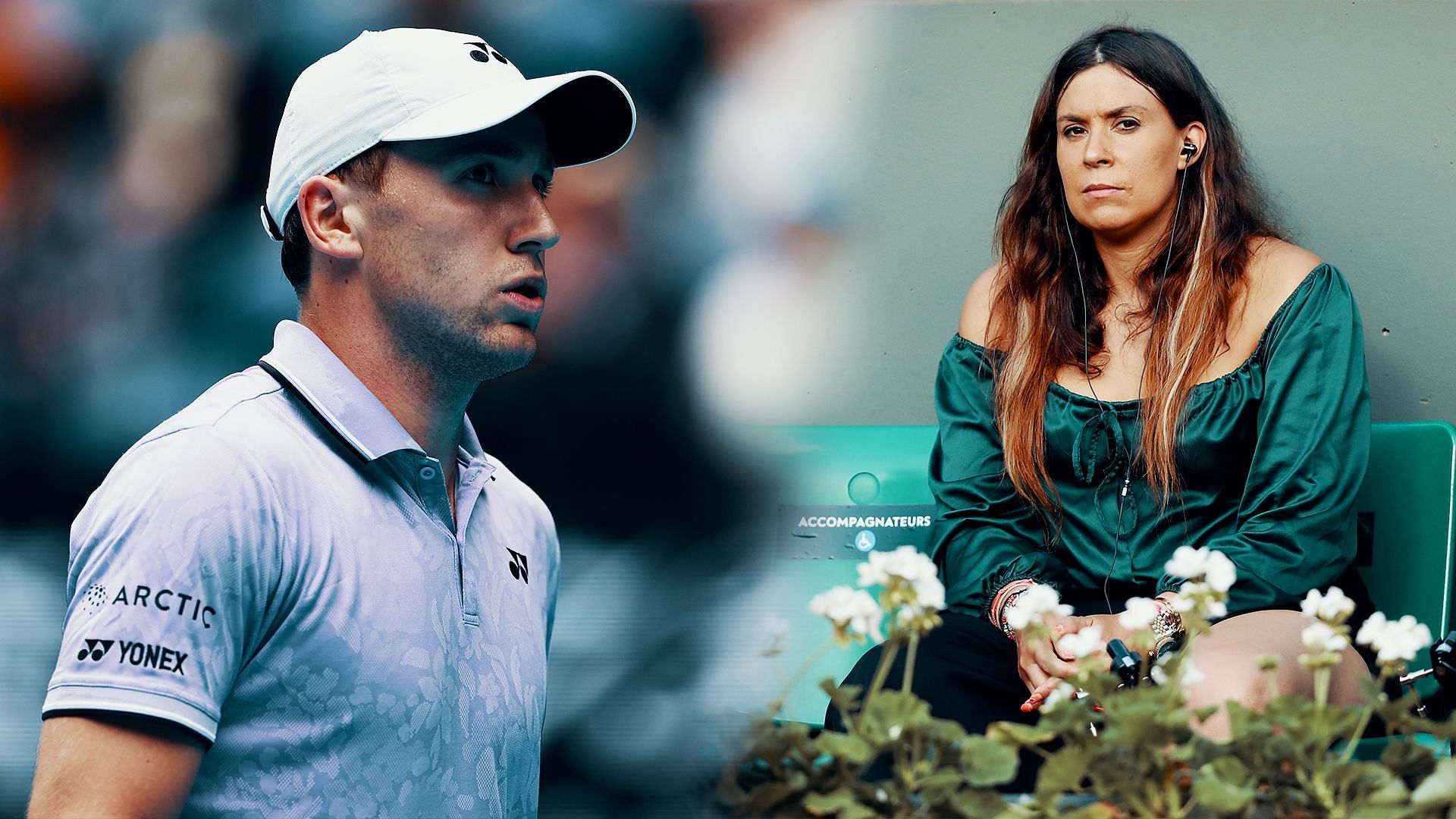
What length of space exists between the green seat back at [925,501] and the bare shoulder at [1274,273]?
0.30 m

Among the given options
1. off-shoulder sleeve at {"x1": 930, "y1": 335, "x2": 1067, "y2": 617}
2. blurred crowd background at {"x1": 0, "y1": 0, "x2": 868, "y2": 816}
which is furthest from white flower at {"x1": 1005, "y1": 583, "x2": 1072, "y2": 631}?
blurred crowd background at {"x1": 0, "y1": 0, "x2": 868, "y2": 816}

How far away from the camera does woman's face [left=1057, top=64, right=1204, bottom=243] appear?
2.17 meters

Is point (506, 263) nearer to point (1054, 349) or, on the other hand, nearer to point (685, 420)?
point (1054, 349)

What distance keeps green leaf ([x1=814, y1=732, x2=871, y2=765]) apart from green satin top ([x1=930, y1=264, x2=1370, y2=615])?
1.24 m

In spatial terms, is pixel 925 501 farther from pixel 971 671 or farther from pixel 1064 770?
pixel 1064 770

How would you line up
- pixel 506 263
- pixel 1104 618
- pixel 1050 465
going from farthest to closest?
pixel 1050 465
pixel 1104 618
pixel 506 263

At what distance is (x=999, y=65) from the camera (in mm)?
2666

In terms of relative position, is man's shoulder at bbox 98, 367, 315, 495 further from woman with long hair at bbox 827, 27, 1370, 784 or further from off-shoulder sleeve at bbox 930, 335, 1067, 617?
off-shoulder sleeve at bbox 930, 335, 1067, 617

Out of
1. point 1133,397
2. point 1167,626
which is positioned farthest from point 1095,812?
point 1133,397

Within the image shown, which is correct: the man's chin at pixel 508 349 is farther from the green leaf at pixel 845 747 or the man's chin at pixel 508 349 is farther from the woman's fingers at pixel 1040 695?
the woman's fingers at pixel 1040 695

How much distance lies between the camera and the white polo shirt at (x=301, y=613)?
1076mm

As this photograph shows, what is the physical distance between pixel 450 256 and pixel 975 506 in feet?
3.35

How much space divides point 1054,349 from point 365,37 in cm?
118

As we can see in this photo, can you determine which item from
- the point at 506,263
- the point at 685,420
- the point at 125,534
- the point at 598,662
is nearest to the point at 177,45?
the point at 685,420
